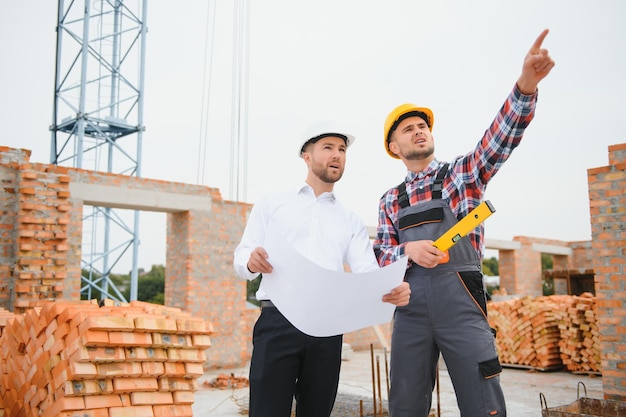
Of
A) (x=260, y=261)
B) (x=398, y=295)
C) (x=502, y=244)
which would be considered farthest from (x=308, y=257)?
(x=502, y=244)

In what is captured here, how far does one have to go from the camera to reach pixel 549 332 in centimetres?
962

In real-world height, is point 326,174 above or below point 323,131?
below

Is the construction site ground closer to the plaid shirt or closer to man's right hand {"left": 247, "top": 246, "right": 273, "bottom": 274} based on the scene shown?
the plaid shirt

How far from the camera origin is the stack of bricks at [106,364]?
3.11m

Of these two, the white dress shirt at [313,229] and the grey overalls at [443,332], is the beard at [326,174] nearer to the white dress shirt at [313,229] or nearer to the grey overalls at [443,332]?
the white dress shirt at [313,229]

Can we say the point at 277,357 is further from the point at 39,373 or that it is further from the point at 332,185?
the point at 39,373

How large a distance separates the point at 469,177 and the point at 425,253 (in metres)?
0.46

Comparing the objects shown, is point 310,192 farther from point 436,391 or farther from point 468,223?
point 436,391

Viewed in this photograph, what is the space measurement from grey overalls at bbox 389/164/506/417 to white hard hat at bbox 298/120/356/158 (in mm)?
522

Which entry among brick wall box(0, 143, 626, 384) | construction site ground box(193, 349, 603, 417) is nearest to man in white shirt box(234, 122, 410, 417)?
construction site ground box(193, 349, 603, 417)

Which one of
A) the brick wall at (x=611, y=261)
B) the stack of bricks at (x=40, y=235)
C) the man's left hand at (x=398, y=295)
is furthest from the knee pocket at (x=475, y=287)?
the stack of bricks at (x=40, y=235)

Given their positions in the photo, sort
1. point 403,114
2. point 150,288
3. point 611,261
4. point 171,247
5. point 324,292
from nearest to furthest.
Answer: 1. point 324,292
2. point 403,114
3. point 611,261
4. point 171,247
5. point 150,288

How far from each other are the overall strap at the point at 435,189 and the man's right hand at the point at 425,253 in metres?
0.31

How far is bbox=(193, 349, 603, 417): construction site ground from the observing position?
614 cm
